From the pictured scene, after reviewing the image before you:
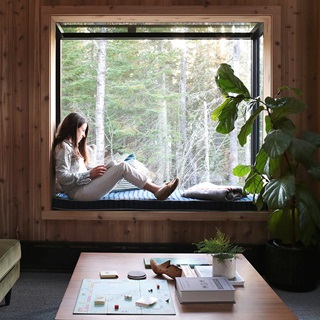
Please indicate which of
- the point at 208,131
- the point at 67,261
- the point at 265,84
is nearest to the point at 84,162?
the point at 67,261

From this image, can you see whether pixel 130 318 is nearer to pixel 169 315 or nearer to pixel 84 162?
pixel 169 315

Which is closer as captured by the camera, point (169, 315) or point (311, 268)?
point (169, 315)

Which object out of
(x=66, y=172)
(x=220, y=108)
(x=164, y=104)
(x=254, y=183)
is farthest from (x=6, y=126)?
(x=254, y=183)

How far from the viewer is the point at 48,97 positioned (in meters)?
4.17

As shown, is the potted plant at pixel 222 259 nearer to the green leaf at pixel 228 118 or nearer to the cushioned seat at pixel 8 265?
the cushioned seat at pixel 8 265

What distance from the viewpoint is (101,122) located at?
491 centimetres

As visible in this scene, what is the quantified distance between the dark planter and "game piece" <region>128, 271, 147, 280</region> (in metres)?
1.46

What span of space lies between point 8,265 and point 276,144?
73.3 inches

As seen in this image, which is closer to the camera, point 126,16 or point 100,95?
point 126,16

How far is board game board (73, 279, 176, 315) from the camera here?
2133mm

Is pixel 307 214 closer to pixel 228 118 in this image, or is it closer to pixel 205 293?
pixel 228 118

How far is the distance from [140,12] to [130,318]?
2.80 m

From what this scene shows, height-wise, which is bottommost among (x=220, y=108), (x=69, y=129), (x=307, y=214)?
(x=307, y=214)

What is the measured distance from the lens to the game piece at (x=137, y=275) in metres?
2.59
